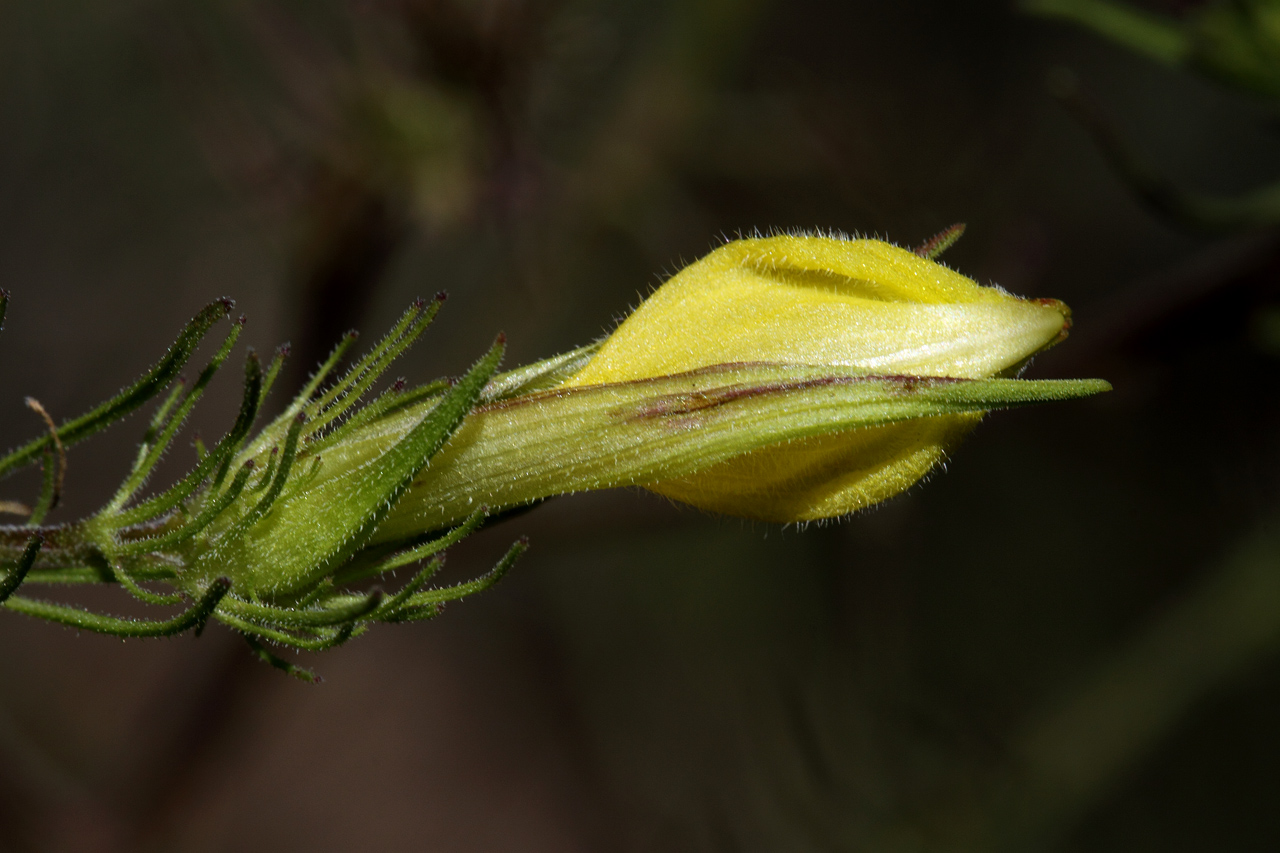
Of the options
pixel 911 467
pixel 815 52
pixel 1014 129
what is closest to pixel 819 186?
pixel 1014 129

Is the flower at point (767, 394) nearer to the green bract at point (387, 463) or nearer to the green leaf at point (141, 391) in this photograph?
the green bract at point (387, 463)

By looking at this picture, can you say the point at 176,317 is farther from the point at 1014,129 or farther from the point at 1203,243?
the point at 1203,243

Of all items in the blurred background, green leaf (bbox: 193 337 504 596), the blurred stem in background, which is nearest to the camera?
green leaf (bbox: 193 337 504 596)

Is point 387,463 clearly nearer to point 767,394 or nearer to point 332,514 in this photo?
point 332,514

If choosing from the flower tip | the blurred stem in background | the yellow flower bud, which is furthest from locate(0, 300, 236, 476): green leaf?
the blurred stem in background

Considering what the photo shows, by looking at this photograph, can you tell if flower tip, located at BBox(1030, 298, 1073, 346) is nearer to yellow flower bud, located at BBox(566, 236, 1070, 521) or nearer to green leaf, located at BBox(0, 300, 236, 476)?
yellow flower bud, located at BBox(566, 236, 1070, 521)

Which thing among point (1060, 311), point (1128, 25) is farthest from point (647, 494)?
point (1060, 311)
